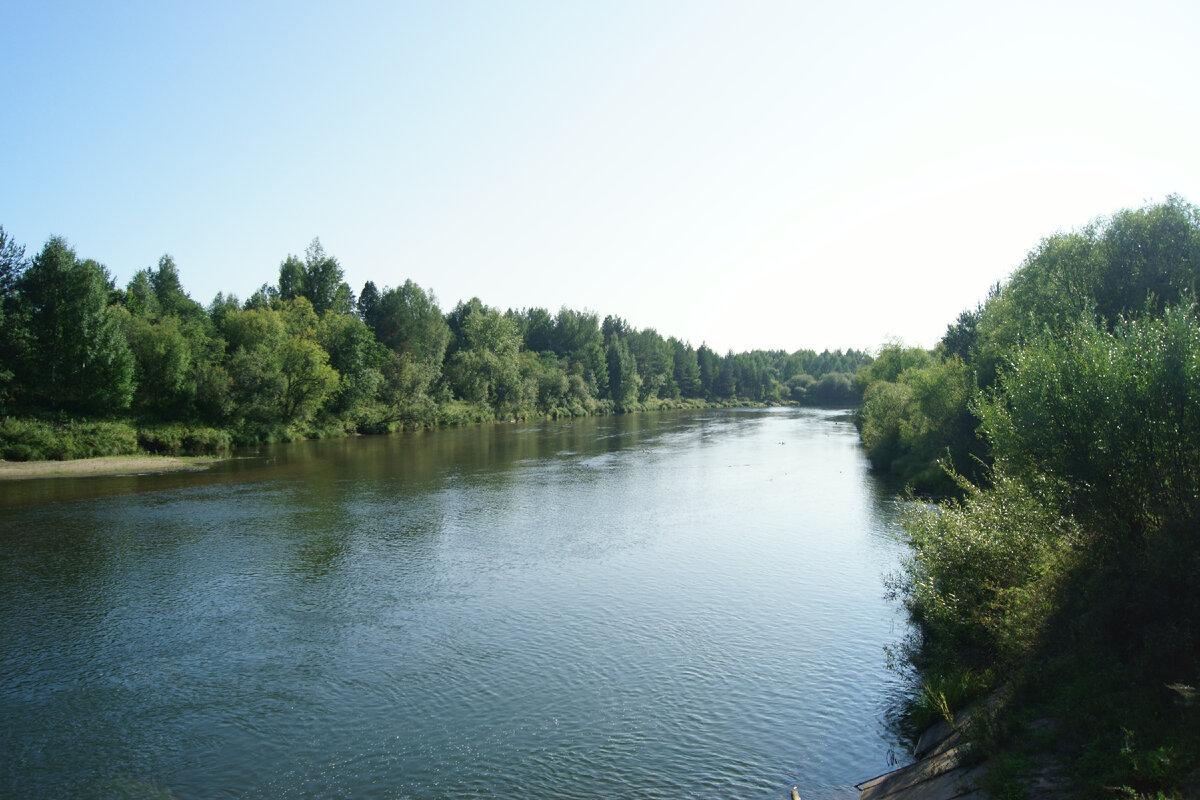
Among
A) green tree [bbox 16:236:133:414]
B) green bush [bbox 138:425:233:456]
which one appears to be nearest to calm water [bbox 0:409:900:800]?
green bush [bbox 138:425:233:456]

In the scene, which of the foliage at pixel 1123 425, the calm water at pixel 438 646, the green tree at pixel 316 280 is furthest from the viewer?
the green tree at pixel 316 280

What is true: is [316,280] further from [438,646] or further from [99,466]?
[438,646]

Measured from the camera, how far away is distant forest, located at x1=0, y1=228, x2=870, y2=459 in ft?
145

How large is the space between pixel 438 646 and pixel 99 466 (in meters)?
34.2

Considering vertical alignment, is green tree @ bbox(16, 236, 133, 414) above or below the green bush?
above

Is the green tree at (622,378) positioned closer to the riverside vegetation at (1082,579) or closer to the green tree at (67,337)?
the green tree at (67,337)

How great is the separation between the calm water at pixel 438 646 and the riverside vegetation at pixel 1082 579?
2192mm

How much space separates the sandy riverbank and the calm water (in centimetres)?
475

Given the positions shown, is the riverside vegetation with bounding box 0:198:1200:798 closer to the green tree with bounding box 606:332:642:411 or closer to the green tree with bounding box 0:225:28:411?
the green tree with bounding box 0:225:28:411

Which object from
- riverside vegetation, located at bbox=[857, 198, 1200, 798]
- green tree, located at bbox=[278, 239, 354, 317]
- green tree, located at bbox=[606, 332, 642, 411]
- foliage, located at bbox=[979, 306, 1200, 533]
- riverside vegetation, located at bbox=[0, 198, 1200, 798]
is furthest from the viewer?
green tree, located at bbox=[606, 332, 642, 411]

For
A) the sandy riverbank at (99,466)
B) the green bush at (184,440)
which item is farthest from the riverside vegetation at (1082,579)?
the green bush at (184,440)

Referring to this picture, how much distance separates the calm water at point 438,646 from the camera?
34.8ft

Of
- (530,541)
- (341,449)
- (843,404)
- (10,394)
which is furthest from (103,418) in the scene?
(843,404)

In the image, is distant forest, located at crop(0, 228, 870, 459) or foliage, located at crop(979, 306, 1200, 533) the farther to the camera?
distant forest, located at crop(0, 228, 870, 459)
